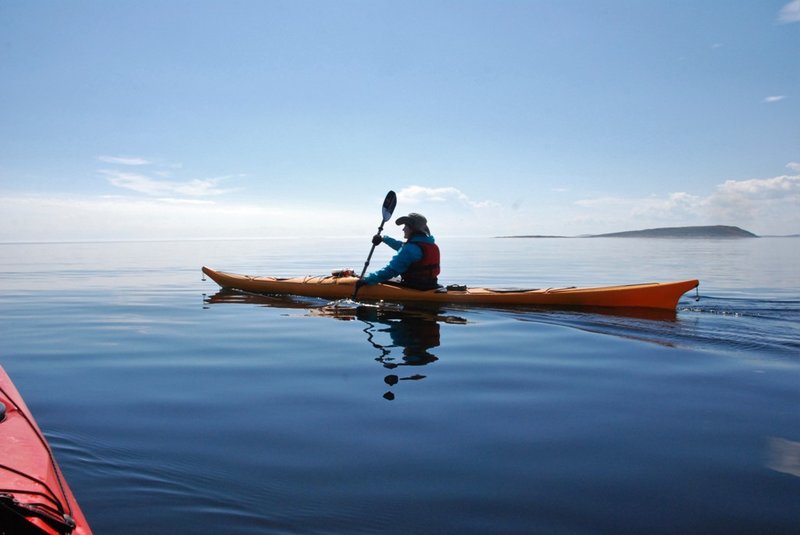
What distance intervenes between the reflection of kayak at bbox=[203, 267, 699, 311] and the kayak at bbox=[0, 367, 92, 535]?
7580mm

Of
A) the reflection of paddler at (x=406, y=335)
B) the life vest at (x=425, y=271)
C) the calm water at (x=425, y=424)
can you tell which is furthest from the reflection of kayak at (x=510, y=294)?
the calm water at (x=425, y=424)

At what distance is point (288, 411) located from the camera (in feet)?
13.5

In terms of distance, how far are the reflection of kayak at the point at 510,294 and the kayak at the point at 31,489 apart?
7.58 meters

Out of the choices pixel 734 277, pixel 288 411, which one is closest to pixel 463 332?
pixel 288 411

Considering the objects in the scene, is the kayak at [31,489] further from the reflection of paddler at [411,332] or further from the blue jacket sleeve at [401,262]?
the blue jacket sleeve at [401,262]

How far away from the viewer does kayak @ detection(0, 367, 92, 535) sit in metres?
1.75

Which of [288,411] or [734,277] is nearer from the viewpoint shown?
[288,411]

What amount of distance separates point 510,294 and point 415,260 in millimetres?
1836

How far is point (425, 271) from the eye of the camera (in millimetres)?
10078

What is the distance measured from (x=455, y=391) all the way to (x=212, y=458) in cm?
213

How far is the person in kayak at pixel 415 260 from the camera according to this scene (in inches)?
388

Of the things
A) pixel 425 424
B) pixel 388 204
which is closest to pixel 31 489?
pixel 425 424

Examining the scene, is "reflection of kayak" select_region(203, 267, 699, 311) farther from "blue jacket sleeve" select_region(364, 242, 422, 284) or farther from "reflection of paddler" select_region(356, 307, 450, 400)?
"reflection of paddler" select_region(356, 307, 450, 400)

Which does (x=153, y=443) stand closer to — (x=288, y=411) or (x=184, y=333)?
(x=288, y=411)
